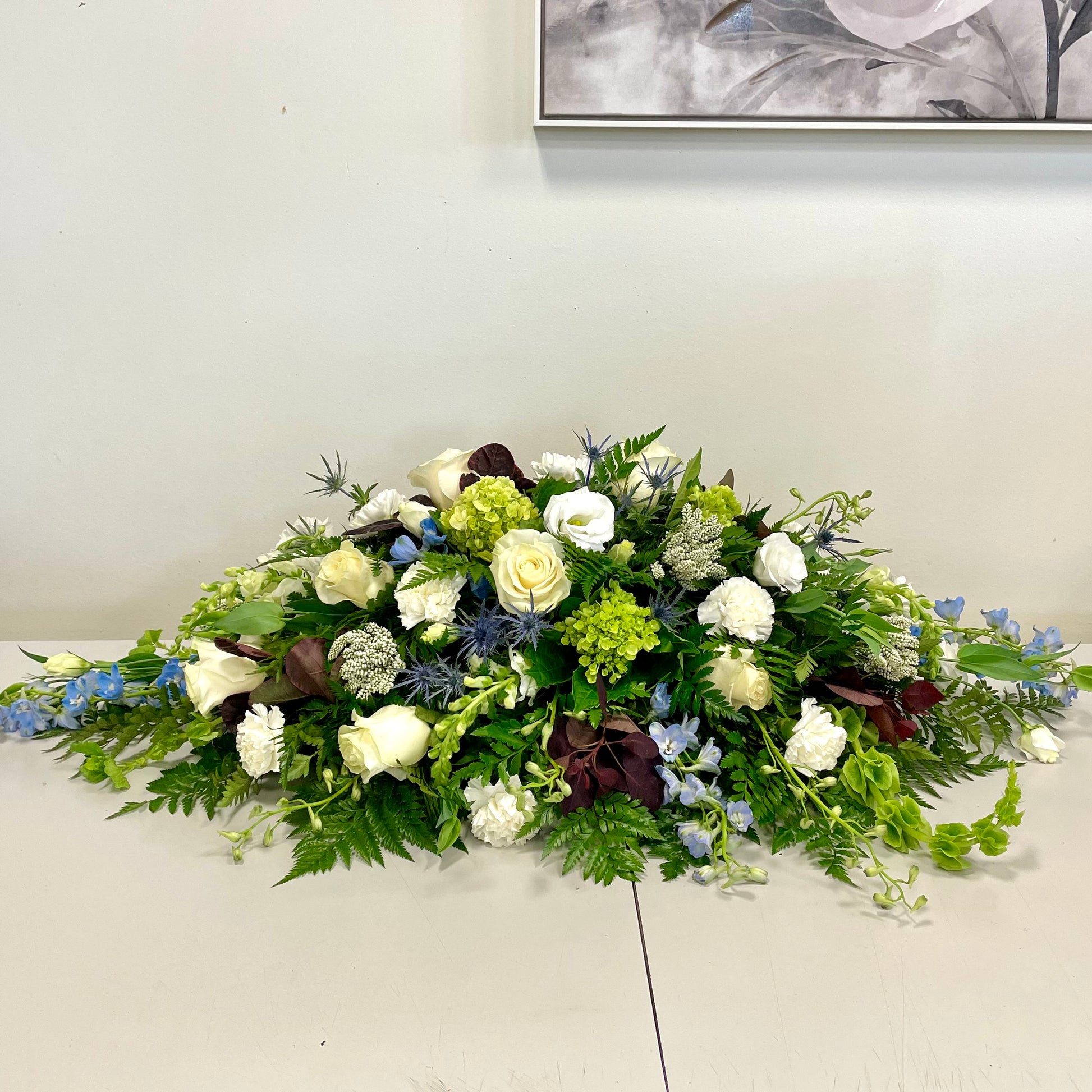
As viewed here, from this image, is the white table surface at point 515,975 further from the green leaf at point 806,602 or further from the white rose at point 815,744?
the green leaf at point 806,602

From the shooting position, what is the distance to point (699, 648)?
0.73m

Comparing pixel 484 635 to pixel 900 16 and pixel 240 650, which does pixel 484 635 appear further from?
pixel 900 16

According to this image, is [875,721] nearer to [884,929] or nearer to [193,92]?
[884,929]

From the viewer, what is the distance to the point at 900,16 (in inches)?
38.6

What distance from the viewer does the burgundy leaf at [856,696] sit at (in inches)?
29.4

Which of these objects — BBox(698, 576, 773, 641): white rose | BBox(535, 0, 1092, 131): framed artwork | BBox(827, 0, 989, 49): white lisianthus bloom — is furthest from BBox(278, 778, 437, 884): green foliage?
BBox(827, 0, 989, 49): white lisianthus bloom

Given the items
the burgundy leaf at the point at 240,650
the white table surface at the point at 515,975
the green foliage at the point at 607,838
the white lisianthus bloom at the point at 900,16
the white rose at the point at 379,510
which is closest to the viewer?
the white table surface at the point at 515,975

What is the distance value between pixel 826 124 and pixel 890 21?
0.14 meters

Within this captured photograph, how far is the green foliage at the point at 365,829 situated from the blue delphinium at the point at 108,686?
0.92 feet

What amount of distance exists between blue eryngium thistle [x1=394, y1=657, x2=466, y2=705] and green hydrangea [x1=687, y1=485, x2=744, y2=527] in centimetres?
30

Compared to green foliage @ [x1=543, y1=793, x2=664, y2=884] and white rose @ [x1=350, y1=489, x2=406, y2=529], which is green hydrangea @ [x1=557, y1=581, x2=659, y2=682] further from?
white rose @ [x1=350, y1=489, x2=406, y2=529]

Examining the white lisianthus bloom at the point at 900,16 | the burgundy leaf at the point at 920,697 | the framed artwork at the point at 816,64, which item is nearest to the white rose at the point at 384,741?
the burgundy leaf at the point at 920,697

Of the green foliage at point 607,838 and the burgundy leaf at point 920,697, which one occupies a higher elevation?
the burgundy leaf at point 920,697

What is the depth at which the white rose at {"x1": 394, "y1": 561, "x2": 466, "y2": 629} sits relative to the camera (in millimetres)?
730
